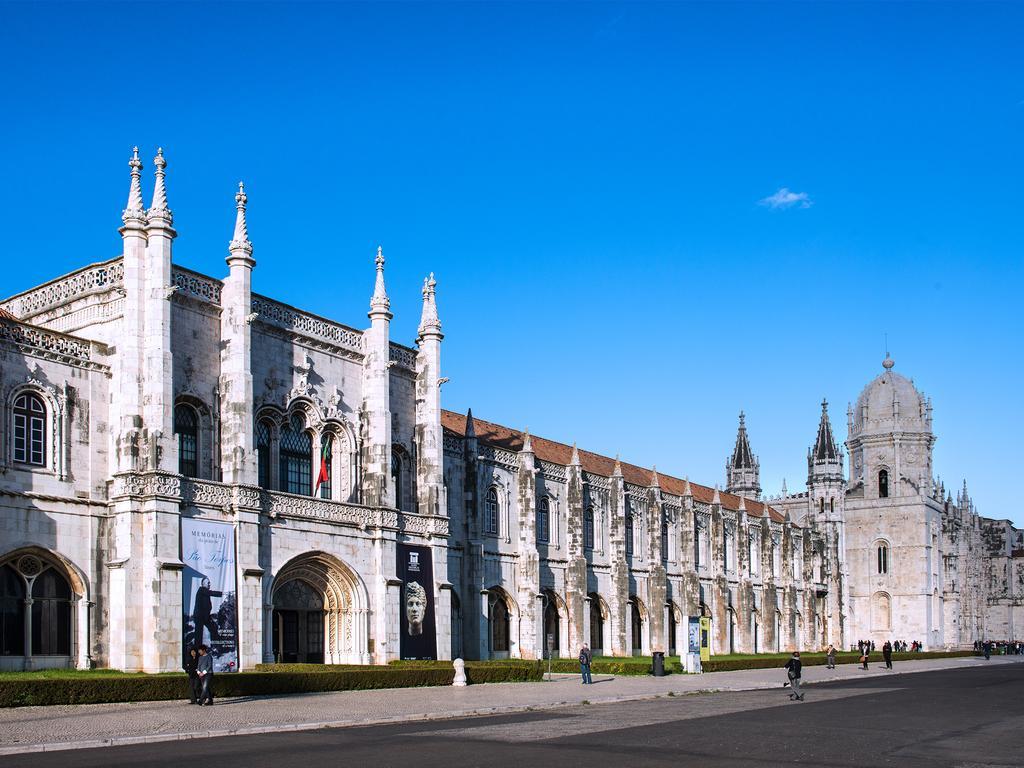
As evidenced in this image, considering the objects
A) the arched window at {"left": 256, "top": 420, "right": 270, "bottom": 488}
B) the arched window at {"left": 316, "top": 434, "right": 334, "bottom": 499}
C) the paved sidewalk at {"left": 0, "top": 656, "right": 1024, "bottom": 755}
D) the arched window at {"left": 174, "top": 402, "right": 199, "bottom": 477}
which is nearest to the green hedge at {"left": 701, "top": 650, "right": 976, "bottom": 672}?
the paved sidewalk at {"left": 0, "top": 656, "right": 1024, "bottom": 755}

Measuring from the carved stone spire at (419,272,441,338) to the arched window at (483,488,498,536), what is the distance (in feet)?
30.4

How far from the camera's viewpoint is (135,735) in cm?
2119

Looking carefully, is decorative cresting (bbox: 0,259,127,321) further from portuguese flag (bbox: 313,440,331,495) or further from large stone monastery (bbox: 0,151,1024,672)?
portuguese flag (bbox: 313,440,331,495)

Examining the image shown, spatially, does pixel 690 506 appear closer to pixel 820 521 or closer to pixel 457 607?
pixel 457 607

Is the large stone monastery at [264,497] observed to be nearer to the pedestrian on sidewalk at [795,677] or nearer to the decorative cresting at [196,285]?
the decorative cresting at [196,285]

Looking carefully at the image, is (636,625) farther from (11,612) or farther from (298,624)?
(11,612)

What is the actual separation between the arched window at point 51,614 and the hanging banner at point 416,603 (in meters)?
12.7

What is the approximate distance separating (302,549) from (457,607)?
42.7ft

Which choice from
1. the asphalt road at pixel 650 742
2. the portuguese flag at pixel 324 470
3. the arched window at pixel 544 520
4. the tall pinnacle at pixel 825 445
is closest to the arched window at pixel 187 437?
the portuguese flag at pixel 324 470

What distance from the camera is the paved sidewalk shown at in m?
21.2

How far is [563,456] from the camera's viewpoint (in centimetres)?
6400

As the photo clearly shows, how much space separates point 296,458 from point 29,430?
1018cm

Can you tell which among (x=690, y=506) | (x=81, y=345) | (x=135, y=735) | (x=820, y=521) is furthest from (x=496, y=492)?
(x=820, y=521)

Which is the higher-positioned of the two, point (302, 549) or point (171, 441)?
point (171, 441)
